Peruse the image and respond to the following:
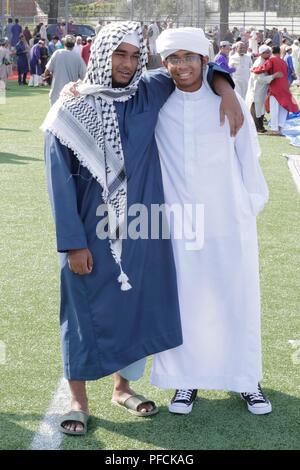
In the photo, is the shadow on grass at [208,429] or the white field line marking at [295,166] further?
the white field line marking at [295,166]

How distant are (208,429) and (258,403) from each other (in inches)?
12.3

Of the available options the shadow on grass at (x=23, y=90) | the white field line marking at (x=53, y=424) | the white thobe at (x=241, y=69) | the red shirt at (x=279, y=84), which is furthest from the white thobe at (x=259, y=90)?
the white field line marking at (x=53, y=424)

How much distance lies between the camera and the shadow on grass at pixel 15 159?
12.6 meters

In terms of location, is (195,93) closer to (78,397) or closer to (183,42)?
(183,42)

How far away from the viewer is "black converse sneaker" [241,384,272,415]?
4309 mm

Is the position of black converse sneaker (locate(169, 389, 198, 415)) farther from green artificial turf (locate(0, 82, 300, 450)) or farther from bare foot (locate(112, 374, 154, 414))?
bare foot (locate(112, 374, 154, 414))

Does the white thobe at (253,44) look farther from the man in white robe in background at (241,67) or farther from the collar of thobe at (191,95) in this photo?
the collar of thobe at (191,95)

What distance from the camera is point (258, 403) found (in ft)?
14.2

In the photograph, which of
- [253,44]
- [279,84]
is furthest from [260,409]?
[253,44]

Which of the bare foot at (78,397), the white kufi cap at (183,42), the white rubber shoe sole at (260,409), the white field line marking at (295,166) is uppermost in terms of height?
the white kufi cap at (183,42)

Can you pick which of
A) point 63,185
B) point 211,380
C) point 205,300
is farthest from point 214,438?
point 63,185

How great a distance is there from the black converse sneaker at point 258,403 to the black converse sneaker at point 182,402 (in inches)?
10.8

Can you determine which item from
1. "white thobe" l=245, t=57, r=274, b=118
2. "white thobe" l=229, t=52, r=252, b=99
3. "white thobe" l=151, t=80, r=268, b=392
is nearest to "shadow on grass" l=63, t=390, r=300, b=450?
"white thobe" l=151, t=80, r=268, b=392
